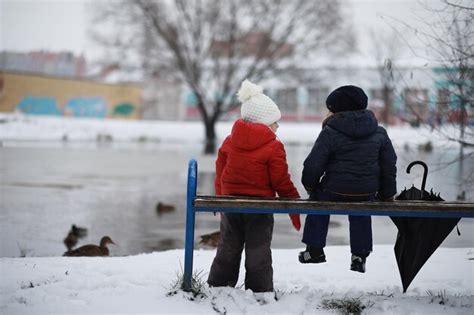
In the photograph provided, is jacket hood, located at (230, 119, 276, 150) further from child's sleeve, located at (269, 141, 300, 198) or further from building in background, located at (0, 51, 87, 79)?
building in background, located at (0, 51, 87, 79)

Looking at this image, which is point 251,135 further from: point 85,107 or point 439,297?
point 85,107

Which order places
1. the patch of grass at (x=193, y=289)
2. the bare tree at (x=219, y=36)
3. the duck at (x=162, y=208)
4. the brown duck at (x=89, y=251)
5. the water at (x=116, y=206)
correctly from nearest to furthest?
the patch of grass at (x=193, y=289), the brown duck at (x=89, y=251), the water at (x=116, y=206), the duck at (x=162, y=208), the bare tree at (x=219, y=36)

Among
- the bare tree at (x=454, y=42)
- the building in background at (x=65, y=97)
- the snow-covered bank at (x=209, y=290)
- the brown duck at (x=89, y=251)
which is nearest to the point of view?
the snow-covered bank at (x=209, y=290)

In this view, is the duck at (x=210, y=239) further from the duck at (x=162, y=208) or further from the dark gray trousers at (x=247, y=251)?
the duck at (x=162, y=208)

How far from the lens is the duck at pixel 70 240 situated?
7814 millimetres

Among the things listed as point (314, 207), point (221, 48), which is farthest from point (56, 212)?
point (221, 48)

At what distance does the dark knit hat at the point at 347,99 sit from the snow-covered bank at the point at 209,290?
54.4 inches

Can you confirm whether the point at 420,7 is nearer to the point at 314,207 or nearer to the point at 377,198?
the point at 377,198

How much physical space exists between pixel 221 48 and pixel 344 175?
21337mm

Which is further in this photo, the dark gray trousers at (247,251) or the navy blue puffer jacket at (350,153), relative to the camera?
the dark gray trousers at (247,251)

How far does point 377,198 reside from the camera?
191 inches

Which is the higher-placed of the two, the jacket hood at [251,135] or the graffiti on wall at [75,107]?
the graffiti on wall at [75,107]

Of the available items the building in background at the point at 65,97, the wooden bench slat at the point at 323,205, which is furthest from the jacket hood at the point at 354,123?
the building in background at the point at 65,97

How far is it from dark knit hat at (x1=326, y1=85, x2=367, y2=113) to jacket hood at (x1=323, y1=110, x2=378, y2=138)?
0.18 ft
